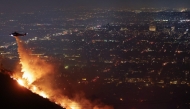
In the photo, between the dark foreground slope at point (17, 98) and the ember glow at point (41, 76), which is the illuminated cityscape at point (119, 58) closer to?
the ember glow at point (41, 76)

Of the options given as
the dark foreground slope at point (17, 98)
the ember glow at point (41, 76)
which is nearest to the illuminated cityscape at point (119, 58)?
the ember glow at point (41, 76)

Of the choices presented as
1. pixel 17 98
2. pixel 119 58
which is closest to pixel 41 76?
pixel 119 58

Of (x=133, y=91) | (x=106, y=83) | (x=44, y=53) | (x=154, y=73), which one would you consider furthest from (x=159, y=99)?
(x=44, y=53)

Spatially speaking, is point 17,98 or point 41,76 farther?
point 41,76

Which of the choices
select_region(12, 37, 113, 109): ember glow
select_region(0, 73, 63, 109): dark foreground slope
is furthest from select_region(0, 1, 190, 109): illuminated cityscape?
select_region(0, 73, 63, 109): dark foreground slope

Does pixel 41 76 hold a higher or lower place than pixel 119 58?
higher

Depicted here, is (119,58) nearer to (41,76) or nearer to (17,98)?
(41,76)

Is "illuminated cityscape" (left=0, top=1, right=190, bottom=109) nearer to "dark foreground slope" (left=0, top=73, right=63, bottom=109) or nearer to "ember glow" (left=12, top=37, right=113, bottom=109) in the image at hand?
"ember glow" (left=12, top=37, right=113, bottom=109)
